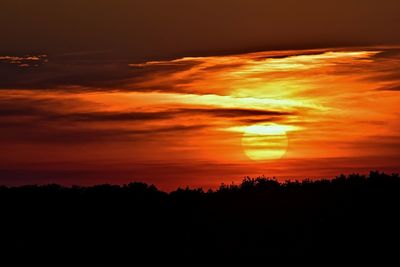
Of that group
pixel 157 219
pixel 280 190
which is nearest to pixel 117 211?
pixel 157 219

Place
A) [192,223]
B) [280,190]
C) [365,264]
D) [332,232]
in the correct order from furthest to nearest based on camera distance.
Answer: [280,190] → [192,223] → [332,232] → [365,264]

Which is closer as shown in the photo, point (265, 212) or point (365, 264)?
point (365, 264)

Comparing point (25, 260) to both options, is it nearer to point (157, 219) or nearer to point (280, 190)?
point (157, 219)

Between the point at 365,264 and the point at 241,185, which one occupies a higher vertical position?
the point at 241,185

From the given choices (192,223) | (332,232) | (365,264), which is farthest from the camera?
(192,223)

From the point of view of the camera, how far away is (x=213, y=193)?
3381 centimetres

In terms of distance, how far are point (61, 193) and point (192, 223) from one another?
20.9ft

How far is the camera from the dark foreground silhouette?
27.0 metres

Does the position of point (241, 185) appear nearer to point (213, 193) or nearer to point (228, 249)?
point (213, 193)

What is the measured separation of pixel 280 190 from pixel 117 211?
6461 mm

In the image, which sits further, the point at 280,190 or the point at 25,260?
the point at 280,190

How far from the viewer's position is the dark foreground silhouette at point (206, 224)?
26969 mm

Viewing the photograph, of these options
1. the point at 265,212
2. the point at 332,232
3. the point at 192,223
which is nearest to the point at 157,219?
the point at 192,223

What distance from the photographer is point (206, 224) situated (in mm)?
30109
